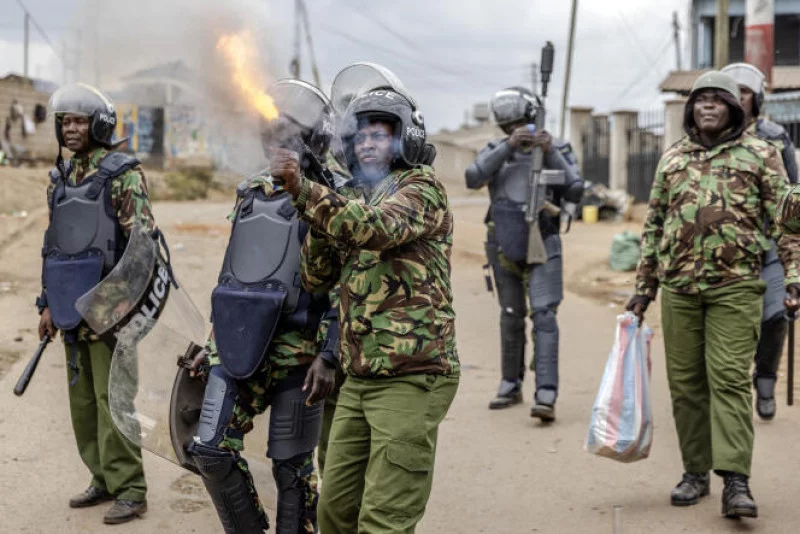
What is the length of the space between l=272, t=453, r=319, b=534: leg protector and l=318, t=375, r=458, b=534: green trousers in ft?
1.60

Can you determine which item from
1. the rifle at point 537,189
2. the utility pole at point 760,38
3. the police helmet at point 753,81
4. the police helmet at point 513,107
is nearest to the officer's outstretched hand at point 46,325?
the rifle at point 537,189

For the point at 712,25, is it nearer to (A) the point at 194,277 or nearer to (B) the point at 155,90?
(A) the point at 194,277

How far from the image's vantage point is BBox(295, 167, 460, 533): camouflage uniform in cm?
397

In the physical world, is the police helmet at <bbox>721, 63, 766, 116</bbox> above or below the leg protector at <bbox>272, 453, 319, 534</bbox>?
above

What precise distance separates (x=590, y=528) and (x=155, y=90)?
3184mm

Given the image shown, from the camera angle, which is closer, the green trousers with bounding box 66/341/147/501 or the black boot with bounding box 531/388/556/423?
the green trousers with bounding box 66/341/147/501

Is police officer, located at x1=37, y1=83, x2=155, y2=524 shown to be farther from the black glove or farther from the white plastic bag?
the black glove

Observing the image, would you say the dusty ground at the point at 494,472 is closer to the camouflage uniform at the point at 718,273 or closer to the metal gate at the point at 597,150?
the camouflage uniform at the point at 718,273

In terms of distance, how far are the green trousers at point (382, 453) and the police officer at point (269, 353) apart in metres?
0.30

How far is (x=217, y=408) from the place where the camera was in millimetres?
4535

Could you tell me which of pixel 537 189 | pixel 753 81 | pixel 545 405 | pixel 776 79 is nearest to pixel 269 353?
pixel 545 405

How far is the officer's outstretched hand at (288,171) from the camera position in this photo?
3.69 m

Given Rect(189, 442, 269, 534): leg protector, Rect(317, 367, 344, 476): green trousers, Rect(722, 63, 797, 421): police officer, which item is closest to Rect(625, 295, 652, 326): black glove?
Rect(722, 63, 797, 421): police officer

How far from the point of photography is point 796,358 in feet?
35.3
